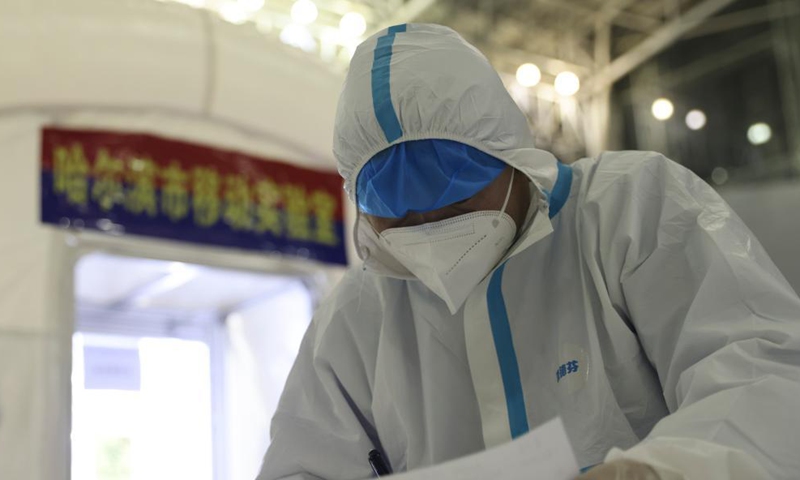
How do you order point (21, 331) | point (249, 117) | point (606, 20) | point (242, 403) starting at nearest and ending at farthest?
1. point (21, 331)
2. point (249, 117)
3. point (242, 403)
4. point (606, 20)

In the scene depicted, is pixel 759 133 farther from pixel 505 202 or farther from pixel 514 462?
pixel 514 462

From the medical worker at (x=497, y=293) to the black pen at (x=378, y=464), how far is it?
0.03 metres

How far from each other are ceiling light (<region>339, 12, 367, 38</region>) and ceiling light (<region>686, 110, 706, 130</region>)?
256cm

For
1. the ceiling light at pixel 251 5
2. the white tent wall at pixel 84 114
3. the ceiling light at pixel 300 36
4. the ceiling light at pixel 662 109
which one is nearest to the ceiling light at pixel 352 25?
the ceiling light at pixel 300 36

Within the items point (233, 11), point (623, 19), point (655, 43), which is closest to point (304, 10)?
point (233, 11)

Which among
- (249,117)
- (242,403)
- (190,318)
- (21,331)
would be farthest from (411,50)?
(190,318)

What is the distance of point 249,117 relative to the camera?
3080mm

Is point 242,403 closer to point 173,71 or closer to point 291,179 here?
point 291,179

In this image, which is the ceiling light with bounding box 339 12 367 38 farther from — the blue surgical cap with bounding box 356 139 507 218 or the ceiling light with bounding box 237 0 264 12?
the blue surgical cap with bounding box 356 139 507 218

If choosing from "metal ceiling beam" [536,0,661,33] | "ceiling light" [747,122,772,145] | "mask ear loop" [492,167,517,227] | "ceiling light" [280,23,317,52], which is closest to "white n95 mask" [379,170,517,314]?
"mask ear loop" [492,167,517,227]

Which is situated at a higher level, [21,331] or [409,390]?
[21,331]

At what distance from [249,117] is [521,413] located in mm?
2338

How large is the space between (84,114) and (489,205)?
2208 mm

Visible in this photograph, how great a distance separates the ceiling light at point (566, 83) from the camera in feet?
22.2
